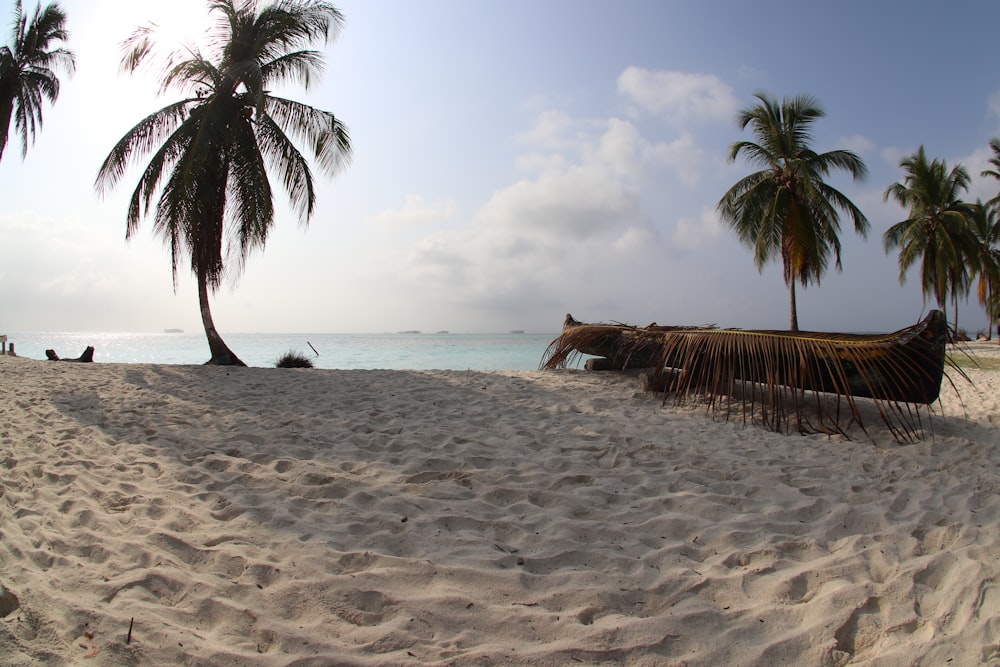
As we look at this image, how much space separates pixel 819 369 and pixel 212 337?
10348mm

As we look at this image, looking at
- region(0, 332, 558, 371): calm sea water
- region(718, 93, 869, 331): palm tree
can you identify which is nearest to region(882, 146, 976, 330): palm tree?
region(718, 93, 869, 331): palm tree

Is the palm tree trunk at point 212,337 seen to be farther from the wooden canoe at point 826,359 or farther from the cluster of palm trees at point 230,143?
the wooden canoe at point 826,359

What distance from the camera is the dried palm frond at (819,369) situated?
14.2 feet

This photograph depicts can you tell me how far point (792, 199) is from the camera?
14.1 m

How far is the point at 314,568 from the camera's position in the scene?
6.77 feet

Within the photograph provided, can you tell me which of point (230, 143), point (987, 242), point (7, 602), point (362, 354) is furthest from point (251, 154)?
point (987, 242)

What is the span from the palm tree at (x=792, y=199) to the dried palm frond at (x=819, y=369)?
989 centimetres

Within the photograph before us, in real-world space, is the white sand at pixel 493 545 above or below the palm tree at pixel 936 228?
below

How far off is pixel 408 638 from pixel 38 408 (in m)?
5.82

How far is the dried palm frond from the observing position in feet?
14.2

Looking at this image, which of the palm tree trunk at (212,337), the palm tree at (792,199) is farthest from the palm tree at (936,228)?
the palm tree trunk at (212,337)

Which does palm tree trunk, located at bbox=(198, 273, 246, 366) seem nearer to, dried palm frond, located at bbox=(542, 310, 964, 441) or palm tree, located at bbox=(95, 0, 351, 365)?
palm tree, located at bbox=(95, 0, 351, 365)

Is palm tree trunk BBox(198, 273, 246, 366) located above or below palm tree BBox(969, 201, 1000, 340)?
below

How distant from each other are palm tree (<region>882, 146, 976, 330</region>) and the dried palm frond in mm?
20141
